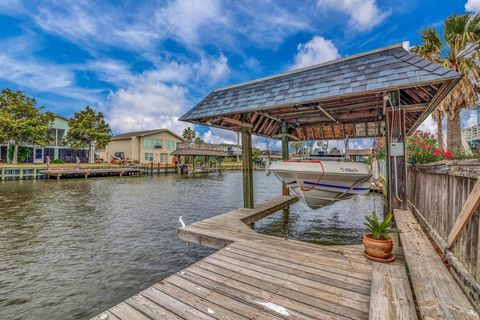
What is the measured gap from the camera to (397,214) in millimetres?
4820

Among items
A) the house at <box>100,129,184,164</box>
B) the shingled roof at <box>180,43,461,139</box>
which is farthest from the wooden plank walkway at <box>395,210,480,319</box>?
the house at <box>100,129,184,164</box>

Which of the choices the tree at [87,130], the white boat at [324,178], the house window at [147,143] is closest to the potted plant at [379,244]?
the white boat at [324,178]

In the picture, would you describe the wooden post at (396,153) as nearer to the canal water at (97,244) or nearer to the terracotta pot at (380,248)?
the canal water at (97,244)

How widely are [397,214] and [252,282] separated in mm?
3862

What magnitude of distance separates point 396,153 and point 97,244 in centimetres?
826

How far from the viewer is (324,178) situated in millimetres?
5652

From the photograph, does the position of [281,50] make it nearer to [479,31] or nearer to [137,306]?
[479,31]

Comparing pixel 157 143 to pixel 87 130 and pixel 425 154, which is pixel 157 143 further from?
pixel 425 154

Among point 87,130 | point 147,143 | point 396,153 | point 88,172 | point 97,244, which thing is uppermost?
point 87,130

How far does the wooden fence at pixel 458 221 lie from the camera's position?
199 cm

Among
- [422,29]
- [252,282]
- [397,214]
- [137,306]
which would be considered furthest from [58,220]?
[422,29]

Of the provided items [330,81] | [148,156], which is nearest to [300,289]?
[330,81]

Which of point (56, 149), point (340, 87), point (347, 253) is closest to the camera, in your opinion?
point (347, 253)

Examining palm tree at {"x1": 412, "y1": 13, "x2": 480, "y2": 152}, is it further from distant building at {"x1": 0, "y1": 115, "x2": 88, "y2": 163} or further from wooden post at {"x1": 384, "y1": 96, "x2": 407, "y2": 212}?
distant building at {"x1": 0, "y1": 115, "x2": 88, "y2": 163}
